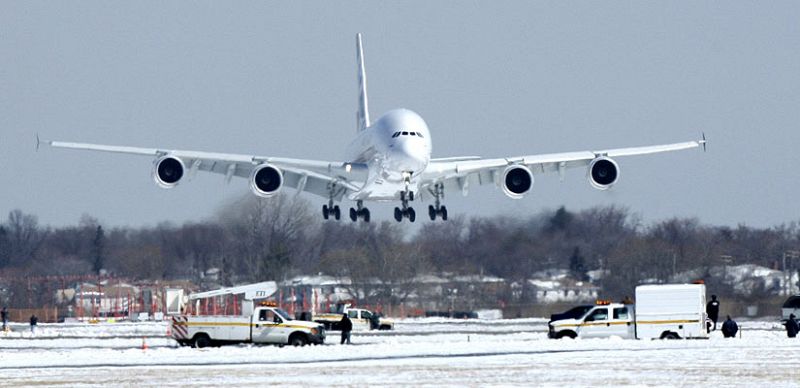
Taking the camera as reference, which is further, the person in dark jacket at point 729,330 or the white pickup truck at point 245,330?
the person in dark jacket at point 729,330

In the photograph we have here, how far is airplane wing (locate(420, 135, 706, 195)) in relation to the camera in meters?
61.1

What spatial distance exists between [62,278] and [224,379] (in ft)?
197

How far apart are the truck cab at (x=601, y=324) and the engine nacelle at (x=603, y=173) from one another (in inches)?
498

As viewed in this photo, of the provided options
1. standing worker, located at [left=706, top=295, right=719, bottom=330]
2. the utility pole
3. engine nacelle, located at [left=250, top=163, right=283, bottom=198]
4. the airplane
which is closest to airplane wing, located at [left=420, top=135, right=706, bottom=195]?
the airplane

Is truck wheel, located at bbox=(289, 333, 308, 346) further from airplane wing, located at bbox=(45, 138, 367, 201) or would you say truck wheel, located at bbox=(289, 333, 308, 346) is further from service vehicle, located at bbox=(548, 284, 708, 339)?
airplane wing, located at bbox=(45, 138, 367, 201)

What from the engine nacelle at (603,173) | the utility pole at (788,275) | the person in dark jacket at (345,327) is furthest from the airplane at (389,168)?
the utility pole at (788,275)

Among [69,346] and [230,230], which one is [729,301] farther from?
[69,346]

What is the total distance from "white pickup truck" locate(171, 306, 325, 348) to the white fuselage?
1088cm

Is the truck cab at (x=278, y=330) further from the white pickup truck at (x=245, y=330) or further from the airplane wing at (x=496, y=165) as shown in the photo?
the airplane wing at (x=496, y=165)

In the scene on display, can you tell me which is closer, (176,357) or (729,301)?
(176,357)

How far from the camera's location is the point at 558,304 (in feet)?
274

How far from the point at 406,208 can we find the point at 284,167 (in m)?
5.69

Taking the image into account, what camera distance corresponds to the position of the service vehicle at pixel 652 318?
47875 mm

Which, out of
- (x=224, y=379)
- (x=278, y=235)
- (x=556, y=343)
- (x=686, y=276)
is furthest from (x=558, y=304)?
(x=224, y=379)
